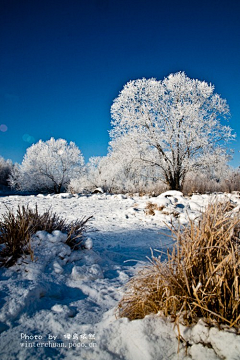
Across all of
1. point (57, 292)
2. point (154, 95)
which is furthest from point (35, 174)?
point (57, 292)

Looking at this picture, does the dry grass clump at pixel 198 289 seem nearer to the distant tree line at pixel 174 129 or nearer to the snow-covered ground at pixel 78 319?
the snow-covered ground at pixel 78 319

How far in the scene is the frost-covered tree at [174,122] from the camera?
12016 mm

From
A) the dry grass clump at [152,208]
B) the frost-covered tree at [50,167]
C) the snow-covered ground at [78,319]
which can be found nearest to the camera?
the snow-covered ground at [78,319]

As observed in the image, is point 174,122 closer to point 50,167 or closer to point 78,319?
point 78,319

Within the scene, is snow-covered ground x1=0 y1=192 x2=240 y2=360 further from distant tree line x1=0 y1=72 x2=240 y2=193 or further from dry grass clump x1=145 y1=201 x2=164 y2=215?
distant tree line x1=0 y1=72 x2=240 y2=193

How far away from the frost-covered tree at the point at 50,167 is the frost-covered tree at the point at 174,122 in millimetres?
14372

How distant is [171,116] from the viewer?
1237cm

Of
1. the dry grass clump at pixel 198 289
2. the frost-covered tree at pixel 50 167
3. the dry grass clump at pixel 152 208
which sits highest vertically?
the frost-covered tree at pixel 50 167

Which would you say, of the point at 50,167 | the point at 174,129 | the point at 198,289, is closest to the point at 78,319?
the point at 198,289

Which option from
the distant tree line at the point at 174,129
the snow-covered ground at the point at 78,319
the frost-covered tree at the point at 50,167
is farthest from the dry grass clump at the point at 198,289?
the frost-covered tree at the point at 50,167

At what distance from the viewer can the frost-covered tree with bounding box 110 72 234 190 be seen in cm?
1202

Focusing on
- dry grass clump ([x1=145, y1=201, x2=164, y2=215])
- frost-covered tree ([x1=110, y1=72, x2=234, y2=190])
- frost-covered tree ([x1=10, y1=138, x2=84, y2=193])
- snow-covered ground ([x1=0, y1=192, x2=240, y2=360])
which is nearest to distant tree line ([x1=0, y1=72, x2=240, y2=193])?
frost-covered tree ([x1=110, y1=72, x2=234, y2=190])

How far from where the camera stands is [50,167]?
24.8 meters

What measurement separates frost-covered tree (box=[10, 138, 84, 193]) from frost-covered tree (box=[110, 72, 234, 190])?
47.2ft
